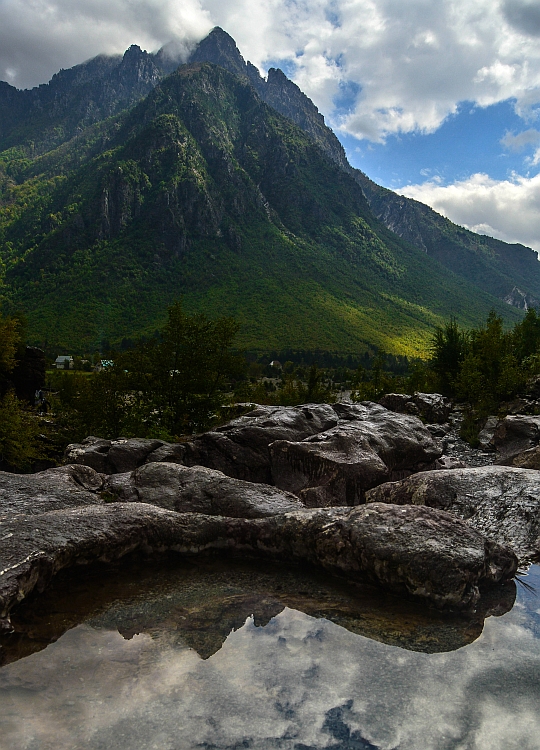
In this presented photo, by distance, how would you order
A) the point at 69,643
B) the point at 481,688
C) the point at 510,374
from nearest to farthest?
the point at 481,688, the point at 69,643, the point at 510,374

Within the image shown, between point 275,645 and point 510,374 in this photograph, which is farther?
point 510,374

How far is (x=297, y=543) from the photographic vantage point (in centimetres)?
927

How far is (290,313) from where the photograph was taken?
179 metres

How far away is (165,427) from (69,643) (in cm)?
1948

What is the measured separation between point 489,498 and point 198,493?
7152mm

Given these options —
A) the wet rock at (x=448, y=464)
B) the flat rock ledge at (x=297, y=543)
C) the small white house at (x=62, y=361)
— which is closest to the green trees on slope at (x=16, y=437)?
the flat rock ledge at (x=297, y=543)

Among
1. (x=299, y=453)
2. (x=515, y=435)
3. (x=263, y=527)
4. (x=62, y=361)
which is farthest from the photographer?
(x=62, y=361)

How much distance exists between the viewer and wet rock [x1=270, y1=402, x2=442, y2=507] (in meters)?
15.5

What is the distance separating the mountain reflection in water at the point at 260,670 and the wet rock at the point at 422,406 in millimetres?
29904

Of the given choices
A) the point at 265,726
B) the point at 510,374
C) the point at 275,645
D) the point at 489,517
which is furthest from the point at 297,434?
the point at 510,374

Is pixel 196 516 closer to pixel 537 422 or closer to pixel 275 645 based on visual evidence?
pixel 275 645

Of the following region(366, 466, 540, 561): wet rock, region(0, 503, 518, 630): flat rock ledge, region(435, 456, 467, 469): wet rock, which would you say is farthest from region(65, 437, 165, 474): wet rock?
region(435, 456, 467, 469): wet rock

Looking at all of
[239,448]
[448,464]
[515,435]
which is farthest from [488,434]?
[239,448]

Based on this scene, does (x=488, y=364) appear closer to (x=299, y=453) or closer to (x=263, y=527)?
(x=299, y=453)
